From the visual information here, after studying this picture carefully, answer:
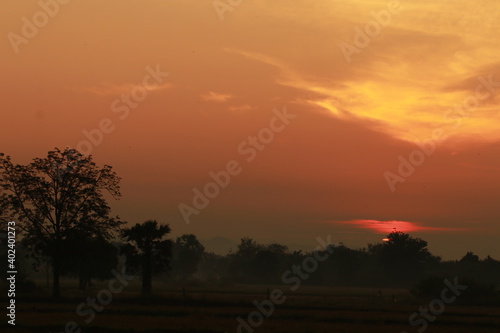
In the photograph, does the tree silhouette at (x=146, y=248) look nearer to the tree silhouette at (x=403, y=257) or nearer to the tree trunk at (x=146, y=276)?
the tree trunk at (x=146, y=276)

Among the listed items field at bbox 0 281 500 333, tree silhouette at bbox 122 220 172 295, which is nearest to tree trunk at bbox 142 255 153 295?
tree silhouette at bbox 122 220 172 295

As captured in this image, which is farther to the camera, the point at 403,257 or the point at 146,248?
the point at 403,257

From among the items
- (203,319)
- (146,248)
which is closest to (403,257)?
(146,248)

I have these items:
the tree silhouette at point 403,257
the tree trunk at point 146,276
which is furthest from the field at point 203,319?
the tree silhouette at point 403,257

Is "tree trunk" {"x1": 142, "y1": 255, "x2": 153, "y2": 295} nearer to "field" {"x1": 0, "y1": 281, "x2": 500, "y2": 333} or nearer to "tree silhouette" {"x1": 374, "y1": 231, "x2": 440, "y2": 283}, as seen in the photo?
"field" {"x1": 0, "y1": 281, "x2": 500, "y2": 333}

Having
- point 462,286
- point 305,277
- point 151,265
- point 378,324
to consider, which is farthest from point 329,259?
point 378,324

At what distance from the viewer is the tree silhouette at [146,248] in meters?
73.2

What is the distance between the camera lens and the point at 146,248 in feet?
241

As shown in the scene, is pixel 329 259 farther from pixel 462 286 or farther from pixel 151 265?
pixel 151 265

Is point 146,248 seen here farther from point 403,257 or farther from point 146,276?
point 403,257

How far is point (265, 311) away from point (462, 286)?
40.9 metres

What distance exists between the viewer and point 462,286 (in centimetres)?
8369

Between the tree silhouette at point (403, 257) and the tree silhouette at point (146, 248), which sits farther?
the tree silhouette at point (403, 257)

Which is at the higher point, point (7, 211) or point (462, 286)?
point (7, 211)
